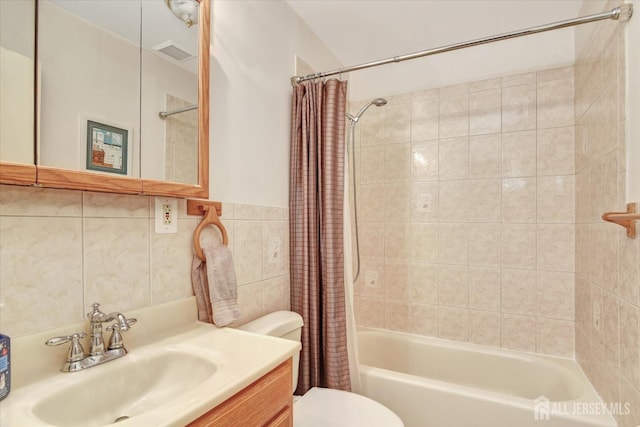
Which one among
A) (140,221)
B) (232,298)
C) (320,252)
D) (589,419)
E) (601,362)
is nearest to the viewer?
(140,221)

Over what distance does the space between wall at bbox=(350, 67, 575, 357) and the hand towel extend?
1518 mm

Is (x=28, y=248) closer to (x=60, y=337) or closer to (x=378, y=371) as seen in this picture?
(x=60, y=337)

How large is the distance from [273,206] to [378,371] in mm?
1065

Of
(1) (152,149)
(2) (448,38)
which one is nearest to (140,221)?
(1) (152,149)

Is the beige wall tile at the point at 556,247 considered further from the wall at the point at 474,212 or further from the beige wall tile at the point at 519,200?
the beige wall tile at the point at 519,200

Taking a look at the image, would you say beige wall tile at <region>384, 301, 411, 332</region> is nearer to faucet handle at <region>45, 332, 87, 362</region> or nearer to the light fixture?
faucet handle at <region>45, 332, 87, 362</region>

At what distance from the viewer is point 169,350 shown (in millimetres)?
995

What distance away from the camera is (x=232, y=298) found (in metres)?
1.26

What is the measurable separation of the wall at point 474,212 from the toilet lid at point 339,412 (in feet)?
3.55

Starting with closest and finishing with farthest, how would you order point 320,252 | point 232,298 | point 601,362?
point 232,298
point 601,362
point 320,252

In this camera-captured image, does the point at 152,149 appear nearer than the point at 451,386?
Yes

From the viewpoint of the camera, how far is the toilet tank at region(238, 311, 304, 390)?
1.37 metres

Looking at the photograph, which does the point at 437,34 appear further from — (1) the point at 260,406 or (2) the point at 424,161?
(1) the point at 260,406

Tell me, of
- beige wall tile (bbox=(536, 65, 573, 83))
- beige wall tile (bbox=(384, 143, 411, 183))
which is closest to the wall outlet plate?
beige wall tile (bbox=(384, 143, 411, 183))
